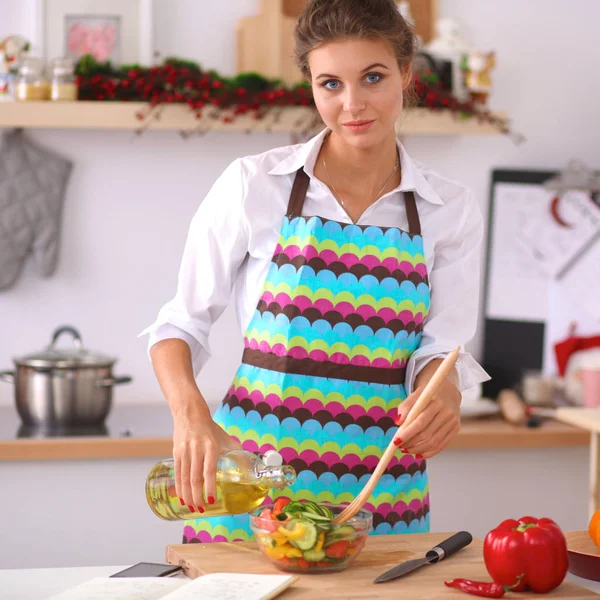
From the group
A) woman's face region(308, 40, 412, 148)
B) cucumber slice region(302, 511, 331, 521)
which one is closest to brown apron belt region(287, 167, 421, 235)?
woman's face region(308, 40, 412, 148)

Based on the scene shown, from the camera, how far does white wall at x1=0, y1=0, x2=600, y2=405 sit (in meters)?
3.09

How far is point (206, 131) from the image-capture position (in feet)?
9.89

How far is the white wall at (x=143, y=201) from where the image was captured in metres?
3.09

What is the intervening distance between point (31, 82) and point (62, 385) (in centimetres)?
90

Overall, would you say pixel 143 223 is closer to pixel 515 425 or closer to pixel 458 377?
pixel 515 425

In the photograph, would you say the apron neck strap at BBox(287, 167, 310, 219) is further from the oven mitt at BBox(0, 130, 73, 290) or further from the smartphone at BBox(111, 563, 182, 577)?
the oven mitt at BBox(0, 130, 73, 290)

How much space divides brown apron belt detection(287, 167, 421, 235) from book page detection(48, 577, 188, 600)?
662 millimetres

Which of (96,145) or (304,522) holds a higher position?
(96,145)

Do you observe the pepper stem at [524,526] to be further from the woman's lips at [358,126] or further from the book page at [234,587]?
the woman's lips at [358,126]

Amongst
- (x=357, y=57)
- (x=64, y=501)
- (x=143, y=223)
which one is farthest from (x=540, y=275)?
(x=357, y=57)

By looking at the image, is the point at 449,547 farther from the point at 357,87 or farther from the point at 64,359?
the point at 64,359

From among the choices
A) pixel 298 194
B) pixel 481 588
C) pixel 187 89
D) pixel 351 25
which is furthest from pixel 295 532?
pixel 187 89

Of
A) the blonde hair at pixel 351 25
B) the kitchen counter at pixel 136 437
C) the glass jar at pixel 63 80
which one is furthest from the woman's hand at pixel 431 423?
the glass jar at pixel 63 80

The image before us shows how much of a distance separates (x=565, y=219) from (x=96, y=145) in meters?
1.58
